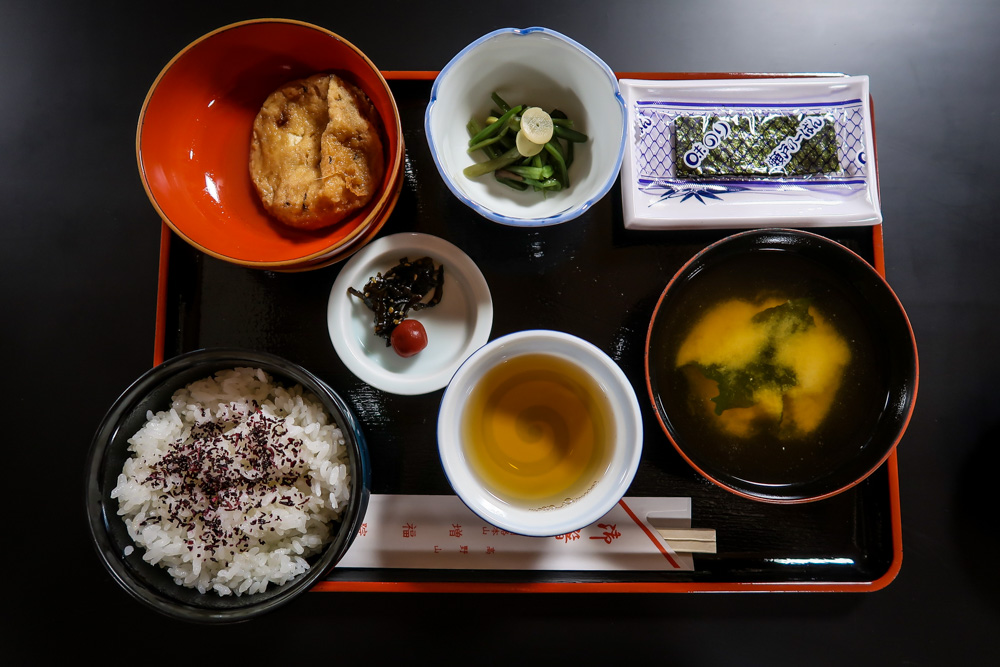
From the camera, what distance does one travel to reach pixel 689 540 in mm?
1543

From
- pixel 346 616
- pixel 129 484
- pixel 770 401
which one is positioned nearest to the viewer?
pixel 129 484

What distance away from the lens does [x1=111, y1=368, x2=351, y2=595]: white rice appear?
4.58 ft

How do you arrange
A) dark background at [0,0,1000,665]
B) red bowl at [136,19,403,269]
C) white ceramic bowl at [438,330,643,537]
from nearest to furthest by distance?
white ceramic bowl at [438,330,643,537] → red bowl at [136,19,403,269] → dark background at [0,0,1000,665]

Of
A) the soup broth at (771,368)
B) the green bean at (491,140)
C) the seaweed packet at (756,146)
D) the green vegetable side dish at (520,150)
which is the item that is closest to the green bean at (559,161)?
the green vegetable side dish at (520,150)

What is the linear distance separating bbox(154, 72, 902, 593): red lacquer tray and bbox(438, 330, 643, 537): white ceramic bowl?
17 cm

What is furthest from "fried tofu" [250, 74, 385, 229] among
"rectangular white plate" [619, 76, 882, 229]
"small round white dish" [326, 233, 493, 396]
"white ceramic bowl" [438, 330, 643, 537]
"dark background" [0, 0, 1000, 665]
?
"rectangular white plate" [619, 76, 882, 229]

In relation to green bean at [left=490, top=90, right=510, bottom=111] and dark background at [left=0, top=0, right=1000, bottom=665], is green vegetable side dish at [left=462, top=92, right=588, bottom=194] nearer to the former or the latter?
green bean at [left=490, top=90, right=510, bottom=111]

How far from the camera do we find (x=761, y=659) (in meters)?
1.73

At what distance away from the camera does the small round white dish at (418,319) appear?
1.52m

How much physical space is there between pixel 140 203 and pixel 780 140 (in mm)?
1970

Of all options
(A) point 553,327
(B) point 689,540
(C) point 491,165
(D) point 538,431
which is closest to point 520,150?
(C) point 491,165

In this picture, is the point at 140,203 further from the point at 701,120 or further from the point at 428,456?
the point at 701,120

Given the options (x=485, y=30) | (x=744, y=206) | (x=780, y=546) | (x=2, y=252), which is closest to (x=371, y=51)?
(x=485, y=30)

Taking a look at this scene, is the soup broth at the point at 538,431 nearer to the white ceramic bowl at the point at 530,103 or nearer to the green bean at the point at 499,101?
the white ceramic bowl at the point at 530,103
